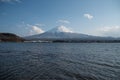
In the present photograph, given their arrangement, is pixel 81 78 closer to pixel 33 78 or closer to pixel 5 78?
pixel 33 78

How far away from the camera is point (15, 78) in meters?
12.4

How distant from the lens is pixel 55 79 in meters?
12.2

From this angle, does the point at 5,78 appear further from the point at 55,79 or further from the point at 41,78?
the point at 55,79

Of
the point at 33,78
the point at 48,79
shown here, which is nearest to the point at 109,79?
the point at 48,79

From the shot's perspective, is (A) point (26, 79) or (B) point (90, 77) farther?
(B) point (90, 77)

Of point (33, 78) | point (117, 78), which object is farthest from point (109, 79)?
point (33, 78)

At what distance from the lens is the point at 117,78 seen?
42.0 feet

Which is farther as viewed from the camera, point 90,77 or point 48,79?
point 90,77

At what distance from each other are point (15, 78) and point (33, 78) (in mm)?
1609

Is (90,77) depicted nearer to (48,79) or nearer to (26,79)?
(48,79)

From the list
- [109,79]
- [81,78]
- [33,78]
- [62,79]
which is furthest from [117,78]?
[33,78]

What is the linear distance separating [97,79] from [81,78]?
4.78 feet

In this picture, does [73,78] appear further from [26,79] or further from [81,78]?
[26,79]

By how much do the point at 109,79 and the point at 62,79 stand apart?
4334 mm
